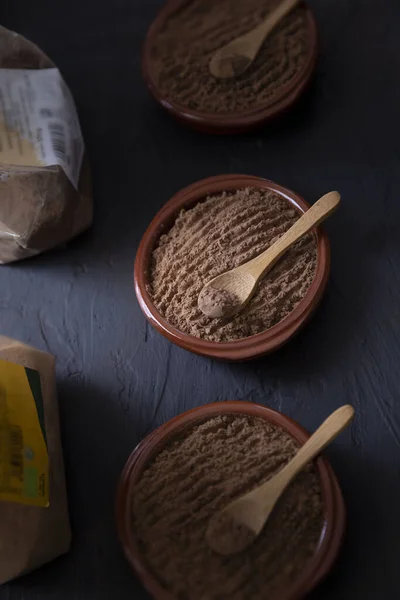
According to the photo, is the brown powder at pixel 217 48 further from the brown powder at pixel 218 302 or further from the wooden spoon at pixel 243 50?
the brown powder at pixel 218 302

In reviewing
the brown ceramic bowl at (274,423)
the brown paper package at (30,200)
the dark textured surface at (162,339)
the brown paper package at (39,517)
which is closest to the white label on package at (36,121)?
the brown paper package at (30,200)

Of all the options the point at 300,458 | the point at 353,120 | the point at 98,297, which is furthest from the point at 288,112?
the point at 300,458

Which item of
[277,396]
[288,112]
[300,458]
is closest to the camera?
[300,458]

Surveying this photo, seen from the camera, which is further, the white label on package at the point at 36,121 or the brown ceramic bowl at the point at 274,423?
the white label on package at the point at 36,121

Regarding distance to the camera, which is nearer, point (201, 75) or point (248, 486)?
point (248, 486)

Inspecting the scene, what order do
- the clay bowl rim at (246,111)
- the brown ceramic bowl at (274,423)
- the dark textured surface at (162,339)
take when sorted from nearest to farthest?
the brown ceramic bowl at (274,423) → the dark textured surface at (162,339) → the clay bowl rim at (246,111)

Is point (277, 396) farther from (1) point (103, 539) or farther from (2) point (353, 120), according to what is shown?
(2) point (353, 120)

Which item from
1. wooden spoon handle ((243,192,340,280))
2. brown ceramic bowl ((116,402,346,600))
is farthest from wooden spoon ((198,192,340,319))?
brown ceramic bowl ((116,402,346,600))
